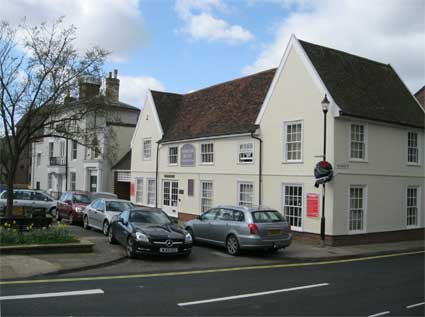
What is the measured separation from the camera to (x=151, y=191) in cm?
2944

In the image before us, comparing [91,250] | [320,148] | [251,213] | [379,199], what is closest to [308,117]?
[320,148]

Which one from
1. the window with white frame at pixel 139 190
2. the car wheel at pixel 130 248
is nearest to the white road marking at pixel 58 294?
the car wheel at pixel 130 248

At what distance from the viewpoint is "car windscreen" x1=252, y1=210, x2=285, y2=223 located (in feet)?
47.8

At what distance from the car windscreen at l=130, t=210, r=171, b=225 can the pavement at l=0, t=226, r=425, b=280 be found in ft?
3.84

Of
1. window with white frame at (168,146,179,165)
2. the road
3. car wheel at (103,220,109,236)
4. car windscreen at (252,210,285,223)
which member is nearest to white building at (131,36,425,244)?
window with white frame at (168,146,179,165)

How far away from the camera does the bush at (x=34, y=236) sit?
515 inches

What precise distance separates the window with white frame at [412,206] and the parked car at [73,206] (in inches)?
610

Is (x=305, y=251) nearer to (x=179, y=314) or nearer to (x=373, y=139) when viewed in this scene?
(x=373, y=139)

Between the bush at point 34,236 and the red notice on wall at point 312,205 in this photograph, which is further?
the red notice on wall at point 312,205

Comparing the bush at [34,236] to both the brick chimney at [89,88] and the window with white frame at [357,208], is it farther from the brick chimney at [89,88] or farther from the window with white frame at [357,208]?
the window with white frame at [357,208]

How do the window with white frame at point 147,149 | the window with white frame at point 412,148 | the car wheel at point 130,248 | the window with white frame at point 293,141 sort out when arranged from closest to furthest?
the car wheel at point 130,248 < the window with white frame at point 293,141 < the window with white frame at point 412,148 < the window with white frame at point 147,149

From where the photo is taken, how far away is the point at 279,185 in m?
19.8

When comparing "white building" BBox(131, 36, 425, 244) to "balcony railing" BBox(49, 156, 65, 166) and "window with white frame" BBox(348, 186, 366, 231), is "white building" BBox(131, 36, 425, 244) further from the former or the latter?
"balcony railing" BBox(49, 156, 65, 166)

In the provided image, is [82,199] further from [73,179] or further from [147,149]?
[73,179]
